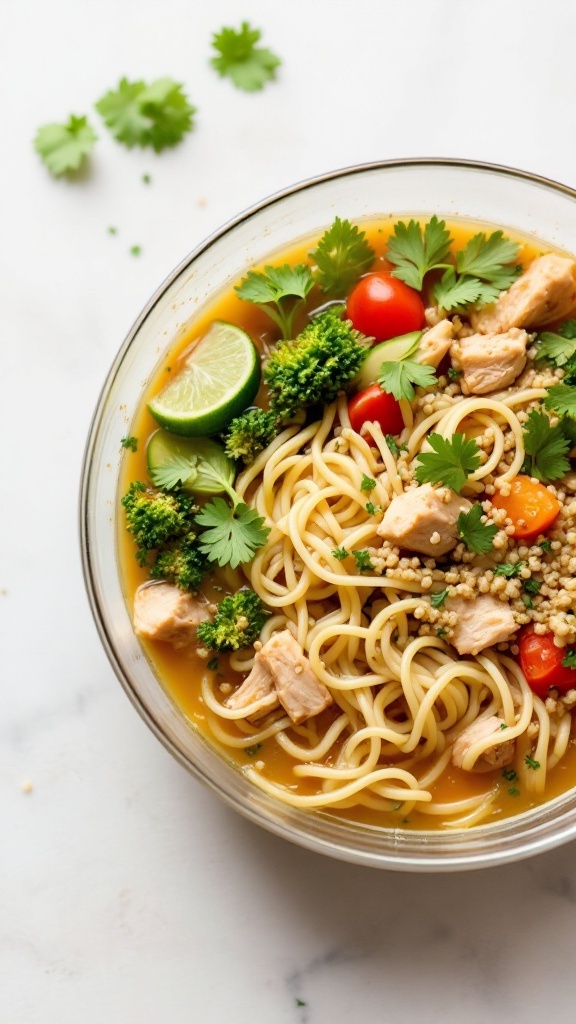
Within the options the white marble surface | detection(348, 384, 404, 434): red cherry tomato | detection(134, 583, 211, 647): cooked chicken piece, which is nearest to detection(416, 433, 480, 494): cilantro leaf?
detection(348, 384, 404, 434): red cherry tomato

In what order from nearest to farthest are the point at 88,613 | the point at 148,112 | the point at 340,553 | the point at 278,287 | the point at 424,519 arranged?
the point at 424,519
the point at 340,553
the point at 278,287
the point at 88,613
the point at 148,112

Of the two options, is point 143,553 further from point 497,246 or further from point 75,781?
point 497,246

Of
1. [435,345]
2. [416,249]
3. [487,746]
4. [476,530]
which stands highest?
[416,249]

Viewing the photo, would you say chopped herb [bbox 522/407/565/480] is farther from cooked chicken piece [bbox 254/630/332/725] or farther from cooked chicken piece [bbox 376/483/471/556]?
cooked chicken piece [bbox 254/630/332/725]

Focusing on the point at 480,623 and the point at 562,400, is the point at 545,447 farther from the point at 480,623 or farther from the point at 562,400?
the point at 480,623

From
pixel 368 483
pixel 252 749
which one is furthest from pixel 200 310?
pixel 252 749

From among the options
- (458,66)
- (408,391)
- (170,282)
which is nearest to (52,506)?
(170,282)
